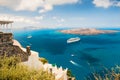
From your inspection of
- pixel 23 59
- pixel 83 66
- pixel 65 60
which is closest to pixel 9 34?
pixel 23 59

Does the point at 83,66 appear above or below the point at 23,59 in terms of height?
below

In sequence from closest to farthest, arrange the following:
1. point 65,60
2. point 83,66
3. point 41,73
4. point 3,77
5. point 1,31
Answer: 1. point 3,77
2. point 41,73
3. point 1,31
4. point 83,66
5. point 65,60

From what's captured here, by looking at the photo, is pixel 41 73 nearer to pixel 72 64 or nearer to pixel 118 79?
pixel 118 79

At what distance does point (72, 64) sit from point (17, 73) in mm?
78410

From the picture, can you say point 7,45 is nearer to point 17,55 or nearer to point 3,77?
point 17,55

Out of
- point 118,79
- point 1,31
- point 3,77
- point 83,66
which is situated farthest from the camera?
point 83,66

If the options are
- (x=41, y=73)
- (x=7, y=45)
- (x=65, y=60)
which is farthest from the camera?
(x=65, y=60)

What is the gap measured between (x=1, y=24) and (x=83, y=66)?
6698 cm

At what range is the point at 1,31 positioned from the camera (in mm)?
28906

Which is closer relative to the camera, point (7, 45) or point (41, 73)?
point (41, 73)

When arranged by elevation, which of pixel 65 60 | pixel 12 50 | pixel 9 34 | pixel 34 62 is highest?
pixel 9 34

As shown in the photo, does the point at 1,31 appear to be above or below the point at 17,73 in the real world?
above

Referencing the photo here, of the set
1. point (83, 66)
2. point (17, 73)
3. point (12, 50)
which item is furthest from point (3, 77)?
point (83, 66)

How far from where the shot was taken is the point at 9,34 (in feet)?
89.9
